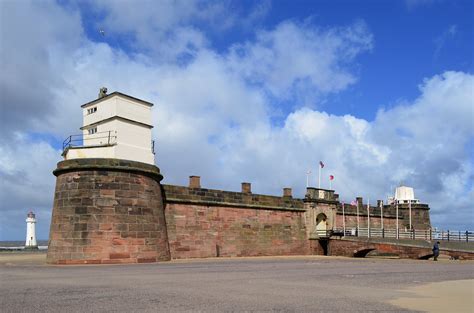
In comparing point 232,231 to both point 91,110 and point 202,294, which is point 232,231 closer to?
point 91,110

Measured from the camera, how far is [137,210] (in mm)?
22453

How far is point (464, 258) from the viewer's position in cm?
2845

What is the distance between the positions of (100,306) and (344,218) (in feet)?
107

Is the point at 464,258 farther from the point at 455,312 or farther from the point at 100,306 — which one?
the point at 100,306

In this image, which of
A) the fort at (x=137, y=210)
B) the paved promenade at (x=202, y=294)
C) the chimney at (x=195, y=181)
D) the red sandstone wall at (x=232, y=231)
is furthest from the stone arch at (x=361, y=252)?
the paved promenade at (x=202, y=294)

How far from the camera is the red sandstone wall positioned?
1044 inches

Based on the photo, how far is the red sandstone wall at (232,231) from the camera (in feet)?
87.0

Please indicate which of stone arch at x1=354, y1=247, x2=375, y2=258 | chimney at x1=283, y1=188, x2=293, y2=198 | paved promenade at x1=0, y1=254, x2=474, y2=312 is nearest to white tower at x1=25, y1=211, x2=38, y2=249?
chimney at x1=283, y1=188, x2=293, y2=198

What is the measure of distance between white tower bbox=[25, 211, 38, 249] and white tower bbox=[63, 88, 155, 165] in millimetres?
32057

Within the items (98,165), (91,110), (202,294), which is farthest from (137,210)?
(202,294)

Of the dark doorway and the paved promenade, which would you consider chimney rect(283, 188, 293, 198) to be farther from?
the paved promenade

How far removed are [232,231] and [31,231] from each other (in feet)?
109

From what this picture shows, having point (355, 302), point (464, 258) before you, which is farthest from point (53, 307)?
point (464, 258)

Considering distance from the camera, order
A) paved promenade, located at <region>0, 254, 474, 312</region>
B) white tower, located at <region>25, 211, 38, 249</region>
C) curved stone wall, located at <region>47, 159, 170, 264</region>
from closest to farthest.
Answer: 1. paved promenade, located at <region>0, 254, 474, 312</region>
2. curved stone wall, located at <region>47, 159, 170, 264</region>
3. white tower, located at <region>25, 211, 38, 249</region>
